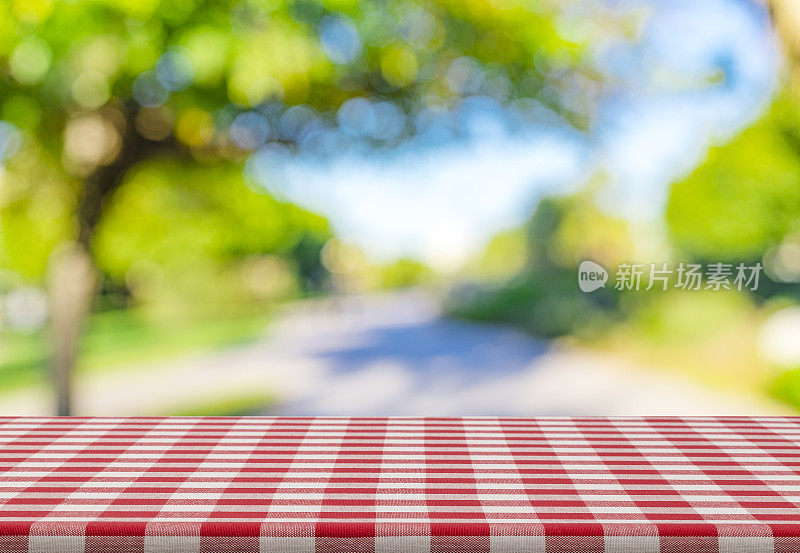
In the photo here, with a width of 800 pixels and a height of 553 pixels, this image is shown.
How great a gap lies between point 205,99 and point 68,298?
96cm

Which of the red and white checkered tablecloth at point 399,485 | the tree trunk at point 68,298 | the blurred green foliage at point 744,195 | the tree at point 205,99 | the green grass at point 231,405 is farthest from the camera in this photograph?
the green grass at point 231,405

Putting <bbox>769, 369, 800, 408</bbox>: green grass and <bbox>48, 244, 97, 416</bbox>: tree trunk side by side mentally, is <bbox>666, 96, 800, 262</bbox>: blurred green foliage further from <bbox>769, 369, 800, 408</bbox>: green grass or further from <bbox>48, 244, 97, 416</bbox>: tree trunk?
<bbox>48, 244, 97, 416</bbox>: tree trunk

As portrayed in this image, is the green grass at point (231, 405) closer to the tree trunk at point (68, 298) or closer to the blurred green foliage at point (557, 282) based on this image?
the tree trunk at point (68, 298)

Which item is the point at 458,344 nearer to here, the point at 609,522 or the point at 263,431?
the point at 263,431

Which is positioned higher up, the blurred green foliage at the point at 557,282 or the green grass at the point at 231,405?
the blurred green foliage at the point at 557,282

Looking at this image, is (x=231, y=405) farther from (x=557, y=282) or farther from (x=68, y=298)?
(x=557, y=282)

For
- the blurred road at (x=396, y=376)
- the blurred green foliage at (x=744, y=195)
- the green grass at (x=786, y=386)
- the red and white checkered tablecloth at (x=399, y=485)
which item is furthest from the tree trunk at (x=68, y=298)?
the green grass at (x=786, y=386)

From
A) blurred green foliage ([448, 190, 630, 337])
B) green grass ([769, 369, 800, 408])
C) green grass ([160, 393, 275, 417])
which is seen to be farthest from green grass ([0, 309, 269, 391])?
green grass ([769, 369, 800, 408])

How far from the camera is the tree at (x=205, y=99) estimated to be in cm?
254

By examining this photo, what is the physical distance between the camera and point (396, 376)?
3125 mm

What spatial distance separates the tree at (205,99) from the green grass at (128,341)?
135 millimetres

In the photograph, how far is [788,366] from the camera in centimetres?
295

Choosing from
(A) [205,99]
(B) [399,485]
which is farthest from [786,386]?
(B) [399,485]

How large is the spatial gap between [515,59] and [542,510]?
7.48ft
